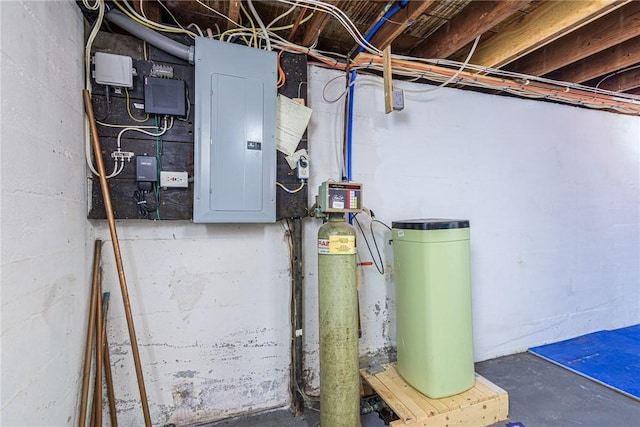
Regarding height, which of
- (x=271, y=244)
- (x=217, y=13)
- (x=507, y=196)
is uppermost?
(x=217, y=13)

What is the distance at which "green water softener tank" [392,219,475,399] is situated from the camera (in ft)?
5.56

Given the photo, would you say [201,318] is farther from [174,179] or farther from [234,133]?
[234,133]

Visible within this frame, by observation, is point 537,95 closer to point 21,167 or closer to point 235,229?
point 235,229

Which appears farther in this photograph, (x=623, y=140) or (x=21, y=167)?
(x=623, y=140)

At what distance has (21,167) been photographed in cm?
93

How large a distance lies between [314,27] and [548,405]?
2657mm

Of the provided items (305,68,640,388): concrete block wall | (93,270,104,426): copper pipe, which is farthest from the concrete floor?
(93,270,104,426): copper pipe

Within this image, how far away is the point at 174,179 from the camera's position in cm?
161

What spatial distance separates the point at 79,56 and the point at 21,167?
31.8 inches

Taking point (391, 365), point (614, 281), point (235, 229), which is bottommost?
point (391, 365)

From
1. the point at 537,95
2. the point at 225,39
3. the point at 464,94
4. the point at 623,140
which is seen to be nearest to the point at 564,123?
the point at 537,95

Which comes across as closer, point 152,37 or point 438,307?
point 152,37

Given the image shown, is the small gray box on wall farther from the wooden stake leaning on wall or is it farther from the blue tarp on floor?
the blue tarp on floor

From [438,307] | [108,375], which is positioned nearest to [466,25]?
[438,307]
